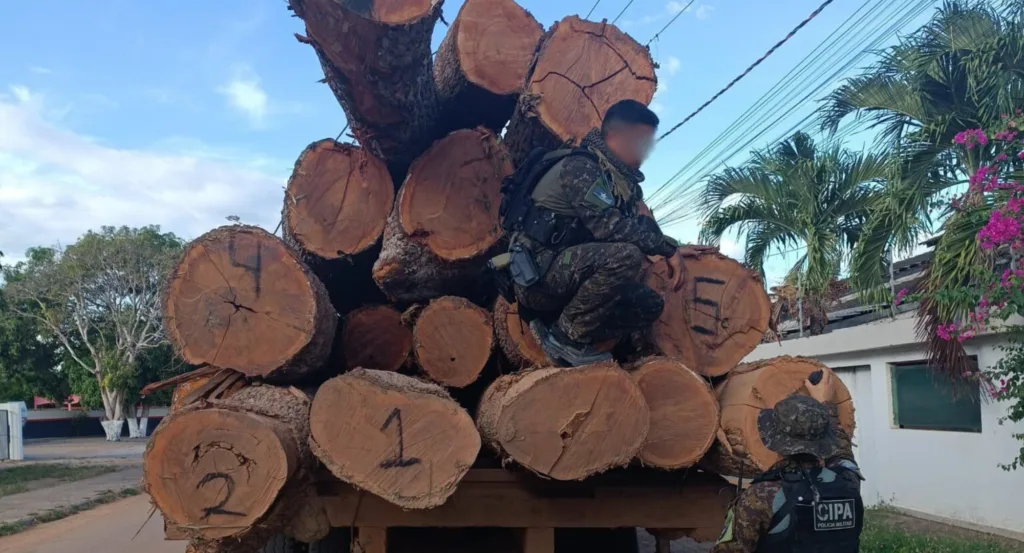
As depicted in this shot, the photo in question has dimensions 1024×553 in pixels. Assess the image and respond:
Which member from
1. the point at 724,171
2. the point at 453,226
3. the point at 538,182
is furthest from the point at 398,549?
the point at 724,171

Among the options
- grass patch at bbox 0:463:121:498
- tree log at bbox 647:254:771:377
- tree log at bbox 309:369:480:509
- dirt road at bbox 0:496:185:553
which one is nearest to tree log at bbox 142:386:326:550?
tree log at bbox 309:369:480:509

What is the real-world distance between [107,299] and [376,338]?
28.3m

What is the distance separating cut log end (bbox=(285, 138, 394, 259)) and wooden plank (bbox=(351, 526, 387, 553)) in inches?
59.7

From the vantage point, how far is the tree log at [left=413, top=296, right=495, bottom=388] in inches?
146

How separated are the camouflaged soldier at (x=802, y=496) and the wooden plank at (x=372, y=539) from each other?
1.27 m

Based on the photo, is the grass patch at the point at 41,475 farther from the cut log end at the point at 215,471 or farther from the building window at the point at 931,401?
the building window at the point at 931,401

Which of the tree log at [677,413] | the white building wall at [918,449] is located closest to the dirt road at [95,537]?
the tree log at [677,413]

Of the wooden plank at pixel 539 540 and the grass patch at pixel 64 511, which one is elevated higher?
the wooden plank at pixel 539 540

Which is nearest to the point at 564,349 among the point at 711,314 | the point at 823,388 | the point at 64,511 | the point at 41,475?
the point at 711,314

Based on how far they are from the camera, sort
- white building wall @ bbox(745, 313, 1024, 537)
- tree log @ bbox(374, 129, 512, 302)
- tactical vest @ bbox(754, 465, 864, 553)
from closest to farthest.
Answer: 1. tactical vest @ bbox(754, 465, 864, 553)
2. tree log @ bbox(374, 129, 512, 302)
3. white building wall @ bbox(745, 313, 1024, 537)

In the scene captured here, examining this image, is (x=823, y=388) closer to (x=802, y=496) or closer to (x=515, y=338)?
(x=802, y=496)

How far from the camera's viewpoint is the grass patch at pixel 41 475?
12.9m

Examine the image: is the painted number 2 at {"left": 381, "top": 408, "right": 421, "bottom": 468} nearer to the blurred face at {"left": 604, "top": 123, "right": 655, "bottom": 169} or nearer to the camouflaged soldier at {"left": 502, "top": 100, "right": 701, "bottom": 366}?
the camouflaged soldier at {"left": 502, "top": 100, "right": 701, "bottom": 366}

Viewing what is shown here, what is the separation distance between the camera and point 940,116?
22.3 feet
